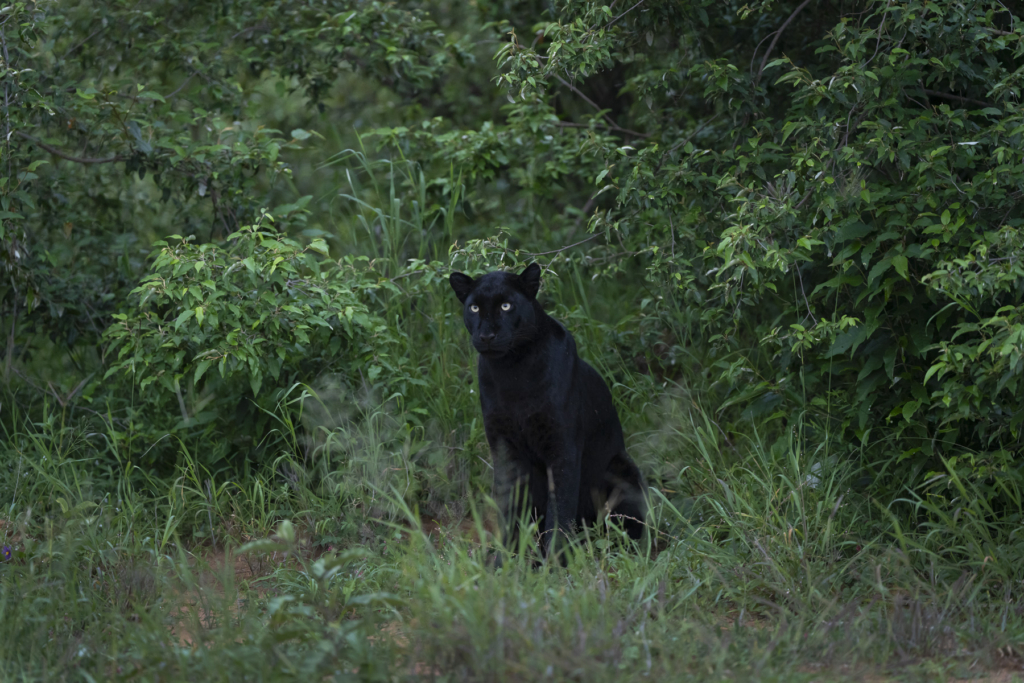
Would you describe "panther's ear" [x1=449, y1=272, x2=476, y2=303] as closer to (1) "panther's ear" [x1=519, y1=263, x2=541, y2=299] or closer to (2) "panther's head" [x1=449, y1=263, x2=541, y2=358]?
(2) "panther's head" [x1=449, y1=263, x2=541, y2=358]

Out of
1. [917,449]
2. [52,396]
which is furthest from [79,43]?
[917,449]

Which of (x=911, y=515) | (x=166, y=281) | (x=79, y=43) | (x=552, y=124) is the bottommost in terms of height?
(x=911, y=515)

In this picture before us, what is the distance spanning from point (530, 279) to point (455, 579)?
1376 millimetres

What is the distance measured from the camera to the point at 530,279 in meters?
3.92

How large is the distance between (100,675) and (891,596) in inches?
110

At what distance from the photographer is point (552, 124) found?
5.59 m

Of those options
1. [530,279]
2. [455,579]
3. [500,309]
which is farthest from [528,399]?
[455,579]

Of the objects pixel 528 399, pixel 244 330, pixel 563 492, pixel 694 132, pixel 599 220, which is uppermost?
pixel 694 132

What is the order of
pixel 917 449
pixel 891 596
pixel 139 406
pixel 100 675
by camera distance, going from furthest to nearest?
pixel 139 406 < pixel 917 449 < pixel 891 596 < pixel 100 675

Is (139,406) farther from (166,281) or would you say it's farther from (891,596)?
(891,596)

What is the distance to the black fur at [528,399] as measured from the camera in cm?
383

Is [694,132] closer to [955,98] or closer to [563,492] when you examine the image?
[955,98]

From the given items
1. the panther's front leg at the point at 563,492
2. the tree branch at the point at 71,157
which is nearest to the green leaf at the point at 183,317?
the tree branch at the point at 71,157

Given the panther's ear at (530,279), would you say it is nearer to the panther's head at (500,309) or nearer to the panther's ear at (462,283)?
the panther's head at (500,309)
